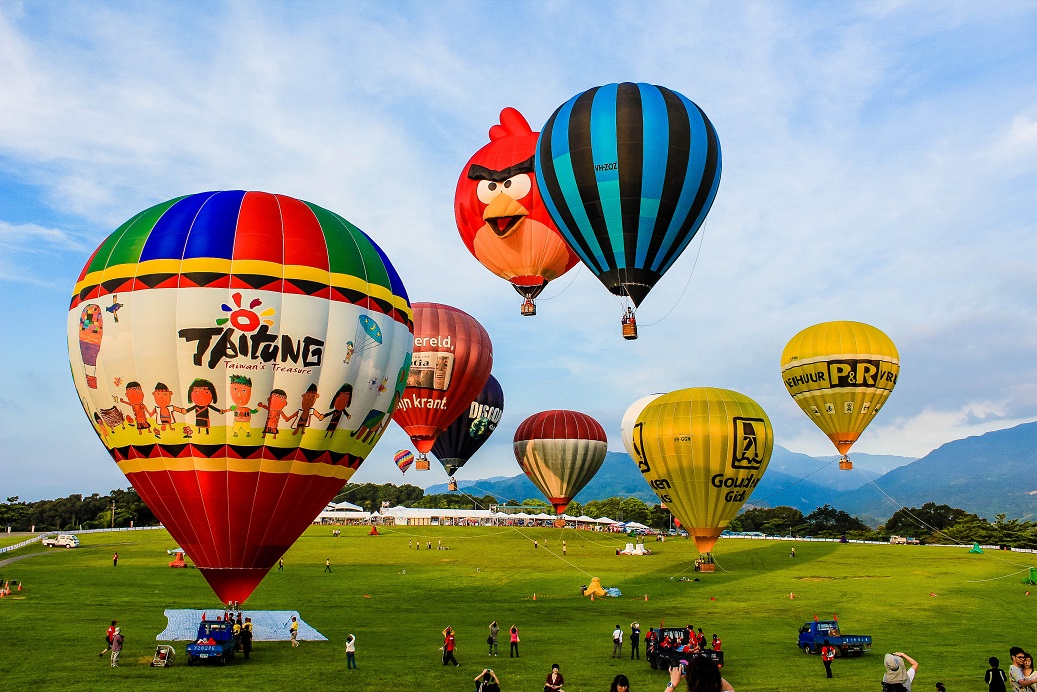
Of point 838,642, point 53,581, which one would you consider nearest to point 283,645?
point 838,642

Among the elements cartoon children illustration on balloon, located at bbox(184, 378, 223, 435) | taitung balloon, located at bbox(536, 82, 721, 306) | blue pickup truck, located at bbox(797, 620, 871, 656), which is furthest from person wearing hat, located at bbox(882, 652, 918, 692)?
taitung balloon, located at bbox(536, 82, 721, 306)

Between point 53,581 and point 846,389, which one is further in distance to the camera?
point 846,389

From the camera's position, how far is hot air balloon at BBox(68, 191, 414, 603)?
20.6 m

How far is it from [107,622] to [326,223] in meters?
18.3

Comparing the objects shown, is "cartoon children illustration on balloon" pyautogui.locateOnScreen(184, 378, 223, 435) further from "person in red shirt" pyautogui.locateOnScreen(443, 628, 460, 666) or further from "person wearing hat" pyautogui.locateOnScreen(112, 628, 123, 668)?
"person in red shirt" pyautogui.locateOnScreen(443, 628, 460, 666)

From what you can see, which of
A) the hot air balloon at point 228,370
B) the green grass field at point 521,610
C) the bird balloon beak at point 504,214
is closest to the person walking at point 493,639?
the green grass field at point 521,610

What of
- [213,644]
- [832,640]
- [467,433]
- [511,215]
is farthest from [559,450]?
[213,644]

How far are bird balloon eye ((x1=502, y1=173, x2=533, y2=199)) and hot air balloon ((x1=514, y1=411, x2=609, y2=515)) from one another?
1258 inches

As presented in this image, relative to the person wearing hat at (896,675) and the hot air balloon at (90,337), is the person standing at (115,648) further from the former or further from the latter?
Answer: the person wearing hat at (896,675)

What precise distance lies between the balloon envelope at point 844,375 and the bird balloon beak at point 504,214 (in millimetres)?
24063

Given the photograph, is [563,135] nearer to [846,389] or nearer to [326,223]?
[326,223]

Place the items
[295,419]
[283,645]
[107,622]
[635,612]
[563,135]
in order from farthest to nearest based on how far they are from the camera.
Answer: [635,612], [563,135], [107,622], [283,645], [295,419]

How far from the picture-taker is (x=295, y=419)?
837 inches

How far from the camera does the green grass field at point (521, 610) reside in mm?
22641
